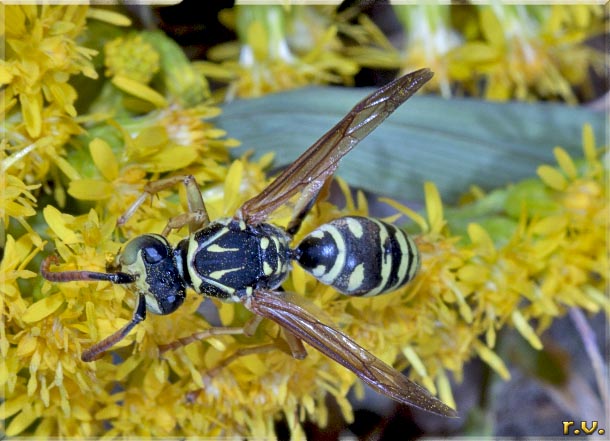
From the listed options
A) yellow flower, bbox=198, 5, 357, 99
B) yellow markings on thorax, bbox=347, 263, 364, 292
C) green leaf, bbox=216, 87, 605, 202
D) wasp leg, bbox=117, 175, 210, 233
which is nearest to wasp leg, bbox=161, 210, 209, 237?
wasp leg, bbox=117, 175, 210, 233

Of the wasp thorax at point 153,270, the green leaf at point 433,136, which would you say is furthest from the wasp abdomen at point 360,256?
the green leaf at point 433,136

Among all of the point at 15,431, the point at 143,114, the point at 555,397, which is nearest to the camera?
the point at 15,431

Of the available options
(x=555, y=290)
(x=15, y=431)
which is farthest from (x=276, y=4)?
(x=15, y=431)

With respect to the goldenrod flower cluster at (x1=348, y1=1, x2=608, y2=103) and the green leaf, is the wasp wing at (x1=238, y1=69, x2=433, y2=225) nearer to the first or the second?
the green leaf

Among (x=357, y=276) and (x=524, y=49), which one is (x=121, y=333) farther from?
(x=524, y=49)

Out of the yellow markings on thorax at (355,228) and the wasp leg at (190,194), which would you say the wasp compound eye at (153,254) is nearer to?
the wasp leg at (190,194)

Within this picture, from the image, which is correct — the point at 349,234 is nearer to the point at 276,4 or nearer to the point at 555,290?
the point at 555,290

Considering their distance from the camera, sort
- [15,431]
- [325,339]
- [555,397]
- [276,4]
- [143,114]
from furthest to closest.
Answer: [555,397] → [276,4] → [143,114] → [15,431] → [325,339]

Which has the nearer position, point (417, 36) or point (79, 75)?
point (79, 75)

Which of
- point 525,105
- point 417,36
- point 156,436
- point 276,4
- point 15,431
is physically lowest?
point 156,436
